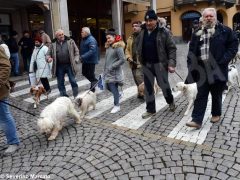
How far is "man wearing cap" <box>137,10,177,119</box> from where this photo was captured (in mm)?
5965

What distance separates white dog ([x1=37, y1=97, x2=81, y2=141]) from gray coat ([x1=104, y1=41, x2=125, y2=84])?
1.30 meters

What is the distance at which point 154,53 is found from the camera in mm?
6113

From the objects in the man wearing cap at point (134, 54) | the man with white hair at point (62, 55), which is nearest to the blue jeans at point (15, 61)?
the man with white hair at point (62, 55)

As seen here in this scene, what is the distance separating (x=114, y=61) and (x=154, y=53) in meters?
1.18

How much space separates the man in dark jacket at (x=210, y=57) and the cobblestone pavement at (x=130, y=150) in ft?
1.86

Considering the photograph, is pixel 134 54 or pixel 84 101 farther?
pixel 134 54

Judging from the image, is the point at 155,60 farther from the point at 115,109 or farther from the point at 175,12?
the point at 175,12

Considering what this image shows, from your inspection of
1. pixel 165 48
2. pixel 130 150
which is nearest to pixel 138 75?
pixel 165 48

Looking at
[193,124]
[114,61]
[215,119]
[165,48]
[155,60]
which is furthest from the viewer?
[114,61]

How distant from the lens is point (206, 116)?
20.2 ft

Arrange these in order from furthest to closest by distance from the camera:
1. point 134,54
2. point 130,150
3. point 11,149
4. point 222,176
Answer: point 134,54 → point 11,149 → point 130,150 → point 222,176

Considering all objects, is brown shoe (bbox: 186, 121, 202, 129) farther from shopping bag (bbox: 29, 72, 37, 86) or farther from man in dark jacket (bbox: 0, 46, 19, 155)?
shopping bag (bbox: 29, 72, 37, 86)

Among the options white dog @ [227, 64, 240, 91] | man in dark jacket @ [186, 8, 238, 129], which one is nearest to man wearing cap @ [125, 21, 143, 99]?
white dog @ [227, 64, 240, 91]

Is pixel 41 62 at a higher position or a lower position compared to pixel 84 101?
higher
